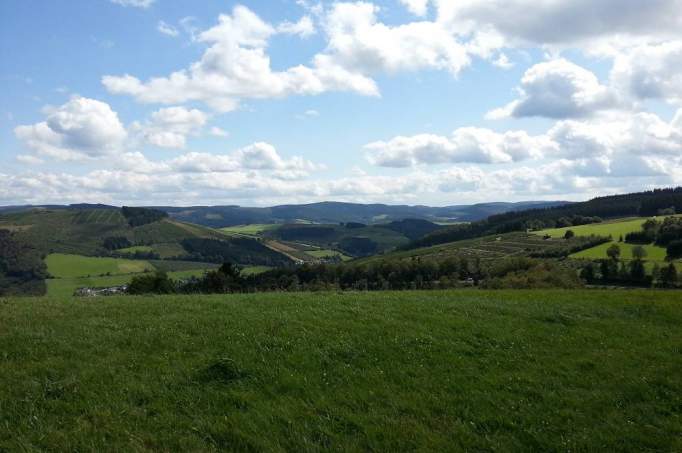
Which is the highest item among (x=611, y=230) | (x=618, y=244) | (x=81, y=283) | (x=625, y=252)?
(x=611, y=230)

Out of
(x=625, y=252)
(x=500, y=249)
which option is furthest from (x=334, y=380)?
(x=500, y=249)

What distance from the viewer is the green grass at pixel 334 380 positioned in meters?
9.38

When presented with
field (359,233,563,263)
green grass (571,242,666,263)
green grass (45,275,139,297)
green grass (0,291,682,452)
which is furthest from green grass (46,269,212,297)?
green grass (0,291,682,452)

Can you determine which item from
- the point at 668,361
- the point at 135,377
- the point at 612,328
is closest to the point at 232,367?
the point at 135,377

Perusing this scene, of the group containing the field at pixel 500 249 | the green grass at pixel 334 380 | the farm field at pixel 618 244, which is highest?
the green grass at pixel 334 380

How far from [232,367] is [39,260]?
225041 millimetres

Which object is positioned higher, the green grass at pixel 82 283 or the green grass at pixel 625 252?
the green grass at pixel 625 252

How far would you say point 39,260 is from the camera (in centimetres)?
19888

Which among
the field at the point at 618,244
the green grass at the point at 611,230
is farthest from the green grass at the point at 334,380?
the green grass at the point at 611,230

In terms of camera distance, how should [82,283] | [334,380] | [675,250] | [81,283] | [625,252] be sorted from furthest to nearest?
[81,283]
[82,283]
[625,252]
[675,250]
[334,380]

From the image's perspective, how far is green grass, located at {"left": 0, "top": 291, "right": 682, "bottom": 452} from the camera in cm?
938

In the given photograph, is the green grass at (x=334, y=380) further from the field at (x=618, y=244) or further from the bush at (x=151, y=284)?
the field at (x=618, y=244)

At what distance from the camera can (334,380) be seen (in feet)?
39.2

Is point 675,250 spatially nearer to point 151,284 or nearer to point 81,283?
point 151,284
